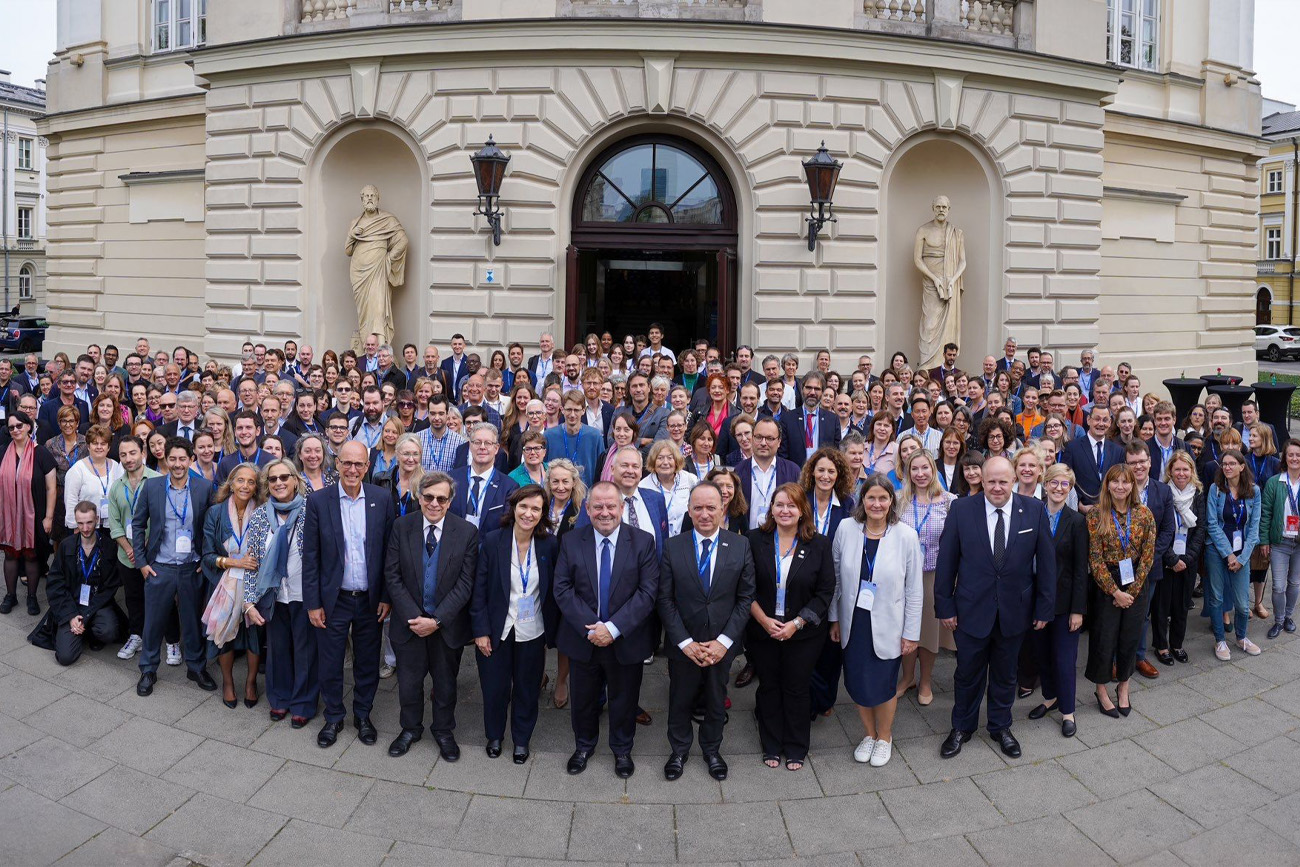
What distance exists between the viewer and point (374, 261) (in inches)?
635

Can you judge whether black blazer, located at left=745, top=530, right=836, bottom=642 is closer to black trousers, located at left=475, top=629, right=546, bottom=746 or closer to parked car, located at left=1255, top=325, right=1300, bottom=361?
black trousers, located at left=475, top=629, right=546, bottom=746

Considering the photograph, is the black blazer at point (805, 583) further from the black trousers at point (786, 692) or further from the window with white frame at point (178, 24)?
the window with white frame at point (178, 24)

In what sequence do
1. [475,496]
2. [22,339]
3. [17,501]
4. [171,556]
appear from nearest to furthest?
[475,496], [171,556], [17,501], [22,339]

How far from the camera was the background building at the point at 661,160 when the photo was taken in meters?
15.1

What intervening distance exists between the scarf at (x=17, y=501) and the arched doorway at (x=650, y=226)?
7965 millimetres

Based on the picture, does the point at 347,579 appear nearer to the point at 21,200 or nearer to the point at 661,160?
the point at 661,160

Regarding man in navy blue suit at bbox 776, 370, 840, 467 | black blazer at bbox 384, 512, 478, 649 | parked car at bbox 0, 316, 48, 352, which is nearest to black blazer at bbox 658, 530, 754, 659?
black blazer at bbox 384, 512, 478, 649

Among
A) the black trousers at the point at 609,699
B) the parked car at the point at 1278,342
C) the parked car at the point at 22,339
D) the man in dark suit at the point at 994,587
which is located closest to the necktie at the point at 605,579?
the black trousers at the point at 609,699

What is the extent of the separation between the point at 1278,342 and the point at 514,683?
51467mm

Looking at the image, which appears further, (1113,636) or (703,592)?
(1113,636)

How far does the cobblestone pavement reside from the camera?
5.85 m

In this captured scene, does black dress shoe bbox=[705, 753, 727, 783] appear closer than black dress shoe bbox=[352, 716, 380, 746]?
Yes

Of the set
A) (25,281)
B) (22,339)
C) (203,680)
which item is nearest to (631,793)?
(203,680)

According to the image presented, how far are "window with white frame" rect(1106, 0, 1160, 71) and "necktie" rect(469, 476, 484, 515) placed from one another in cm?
1827
